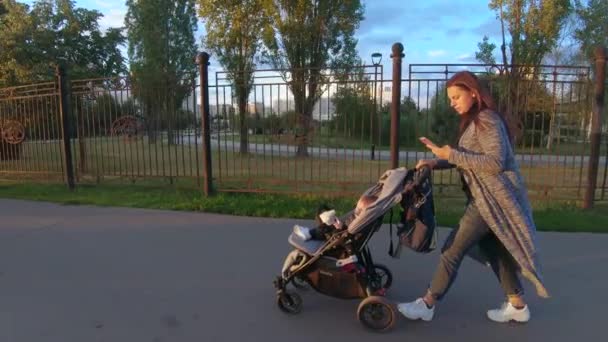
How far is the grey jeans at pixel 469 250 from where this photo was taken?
312cm

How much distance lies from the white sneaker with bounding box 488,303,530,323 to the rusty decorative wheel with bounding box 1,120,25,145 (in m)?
9.84

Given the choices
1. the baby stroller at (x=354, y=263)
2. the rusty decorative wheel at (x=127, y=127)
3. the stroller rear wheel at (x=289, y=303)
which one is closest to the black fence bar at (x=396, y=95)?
the baby stroller at (x=354, y=263)

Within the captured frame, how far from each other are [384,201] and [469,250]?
73 centimetres

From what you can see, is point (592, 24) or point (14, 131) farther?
point (592, 24)

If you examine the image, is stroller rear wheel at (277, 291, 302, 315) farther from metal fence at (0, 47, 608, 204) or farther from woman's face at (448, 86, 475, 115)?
metal fence at (0, 47, 608, 204)

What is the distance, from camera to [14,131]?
9.71m

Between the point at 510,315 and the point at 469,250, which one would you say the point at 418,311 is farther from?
the point at 510,315

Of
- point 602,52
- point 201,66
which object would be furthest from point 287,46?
point 602,52

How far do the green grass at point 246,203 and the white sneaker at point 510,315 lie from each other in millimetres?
2681

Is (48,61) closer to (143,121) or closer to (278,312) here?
(143,121)

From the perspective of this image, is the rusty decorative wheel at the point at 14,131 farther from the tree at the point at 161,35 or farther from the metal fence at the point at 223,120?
the tree at the point at 161,35

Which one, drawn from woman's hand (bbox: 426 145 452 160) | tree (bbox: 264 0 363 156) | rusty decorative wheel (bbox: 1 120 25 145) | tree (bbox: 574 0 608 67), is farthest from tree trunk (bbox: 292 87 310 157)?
tree (bbox: 574 0 608 67)

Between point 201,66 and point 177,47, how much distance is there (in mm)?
25781

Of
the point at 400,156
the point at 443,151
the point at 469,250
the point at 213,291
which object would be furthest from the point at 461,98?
the point at 400,156
